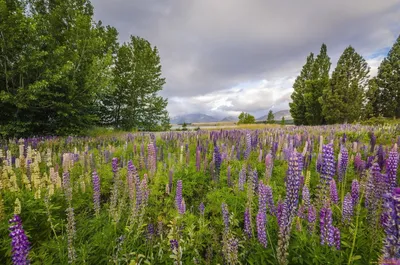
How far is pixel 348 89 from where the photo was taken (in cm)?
3547

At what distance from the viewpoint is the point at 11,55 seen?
463 inches

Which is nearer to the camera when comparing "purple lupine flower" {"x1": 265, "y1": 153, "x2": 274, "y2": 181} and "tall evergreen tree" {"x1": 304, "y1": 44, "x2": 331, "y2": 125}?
"purple lupine flower" {"x1": 265, "y1": 153, "x2": 274, "y2": 181}

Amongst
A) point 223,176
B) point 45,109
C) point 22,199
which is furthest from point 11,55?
point 223,176

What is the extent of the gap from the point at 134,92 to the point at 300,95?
40.4 meters

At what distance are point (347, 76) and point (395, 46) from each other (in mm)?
18729

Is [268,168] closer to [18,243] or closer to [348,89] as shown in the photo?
[18,243]

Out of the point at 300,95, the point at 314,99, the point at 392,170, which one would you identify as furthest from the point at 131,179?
the point at 300,95

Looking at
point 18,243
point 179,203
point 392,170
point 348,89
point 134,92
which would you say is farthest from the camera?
point 348,89

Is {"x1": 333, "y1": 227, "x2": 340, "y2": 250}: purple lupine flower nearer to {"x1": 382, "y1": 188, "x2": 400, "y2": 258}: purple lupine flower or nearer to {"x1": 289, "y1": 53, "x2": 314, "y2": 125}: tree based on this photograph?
{"x1": 382, "y1": 188, "x2": 400, "y2": 258}: purple lupine flower

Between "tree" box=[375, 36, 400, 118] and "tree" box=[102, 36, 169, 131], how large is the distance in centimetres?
4677

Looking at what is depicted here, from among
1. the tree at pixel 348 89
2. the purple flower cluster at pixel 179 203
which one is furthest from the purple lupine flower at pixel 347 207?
the tree at pixel 348 89

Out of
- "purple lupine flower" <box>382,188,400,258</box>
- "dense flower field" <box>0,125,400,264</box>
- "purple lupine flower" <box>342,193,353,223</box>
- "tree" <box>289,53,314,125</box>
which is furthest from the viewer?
"tree" <box>289,53,314,125</box>

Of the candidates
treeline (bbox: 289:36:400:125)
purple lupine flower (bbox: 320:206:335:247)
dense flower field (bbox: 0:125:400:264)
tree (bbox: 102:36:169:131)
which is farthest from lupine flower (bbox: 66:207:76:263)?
treeline (bbox: 289:36:400:125)

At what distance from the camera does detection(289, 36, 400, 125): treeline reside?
35.8 metres
